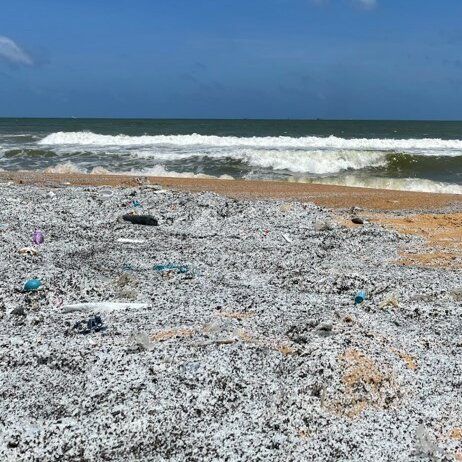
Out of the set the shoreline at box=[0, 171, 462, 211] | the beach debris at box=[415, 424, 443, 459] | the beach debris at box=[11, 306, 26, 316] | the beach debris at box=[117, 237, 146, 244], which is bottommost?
the beach debris at box=[415, 424, 443, 459]

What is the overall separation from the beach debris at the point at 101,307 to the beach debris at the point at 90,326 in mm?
283

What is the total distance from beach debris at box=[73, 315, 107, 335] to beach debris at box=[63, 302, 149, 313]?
28 centimetres

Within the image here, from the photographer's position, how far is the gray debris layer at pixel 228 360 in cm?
320

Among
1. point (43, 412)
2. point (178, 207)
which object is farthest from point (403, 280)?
point (178, 207)

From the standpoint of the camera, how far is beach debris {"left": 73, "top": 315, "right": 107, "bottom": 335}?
447cm

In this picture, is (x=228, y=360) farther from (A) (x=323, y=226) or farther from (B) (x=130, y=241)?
(A) (x=323, y=226)

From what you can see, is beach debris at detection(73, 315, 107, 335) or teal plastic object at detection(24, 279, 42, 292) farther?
teal plastic object at detection(24, 279, 42, 292)

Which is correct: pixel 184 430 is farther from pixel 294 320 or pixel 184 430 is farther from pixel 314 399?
pixel 294 320

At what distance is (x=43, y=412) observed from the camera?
11.1 feet

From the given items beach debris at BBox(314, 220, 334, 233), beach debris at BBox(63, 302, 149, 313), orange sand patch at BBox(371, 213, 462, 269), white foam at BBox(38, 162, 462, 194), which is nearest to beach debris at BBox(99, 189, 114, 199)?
beach debris at BBox(314, 220, 334, 233)

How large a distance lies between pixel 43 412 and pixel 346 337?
6.86ft

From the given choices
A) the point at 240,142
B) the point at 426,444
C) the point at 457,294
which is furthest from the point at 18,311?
the point at 240,142

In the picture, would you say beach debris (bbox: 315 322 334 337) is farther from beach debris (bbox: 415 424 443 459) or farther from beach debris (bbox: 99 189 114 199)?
beach debris (bbox: 99 189 114 199)

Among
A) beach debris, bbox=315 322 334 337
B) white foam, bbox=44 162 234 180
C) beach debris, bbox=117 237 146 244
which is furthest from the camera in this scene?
white foam, bbox=44 162 234 180
